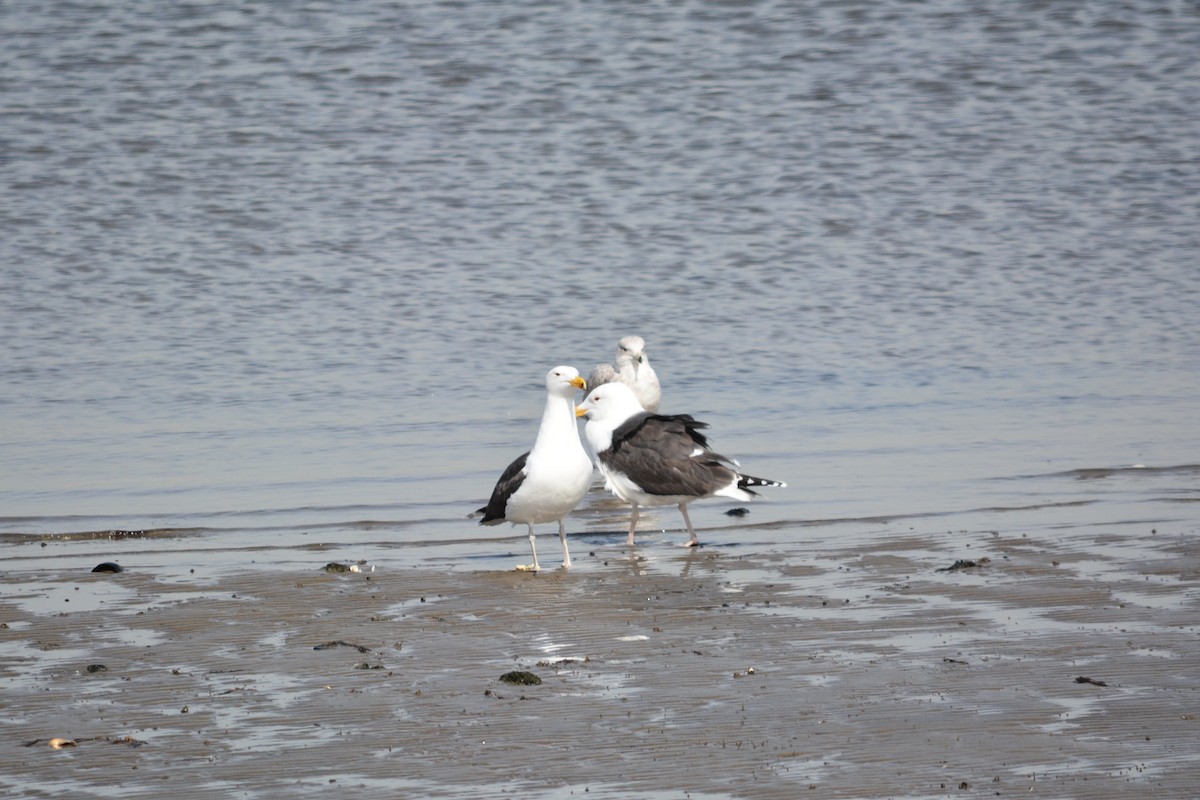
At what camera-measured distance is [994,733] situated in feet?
18.9

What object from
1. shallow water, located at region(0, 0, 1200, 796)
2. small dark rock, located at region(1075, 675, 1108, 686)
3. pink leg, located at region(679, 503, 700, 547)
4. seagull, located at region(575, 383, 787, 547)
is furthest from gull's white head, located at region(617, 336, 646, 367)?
small dark rock, located at region(1075, 675, 1108, 686)

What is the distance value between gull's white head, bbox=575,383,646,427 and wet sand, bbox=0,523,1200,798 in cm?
167

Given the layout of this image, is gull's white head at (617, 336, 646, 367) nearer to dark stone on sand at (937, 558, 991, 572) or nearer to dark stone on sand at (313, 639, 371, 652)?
dark stone on sand at (937, 558, 991, 572)

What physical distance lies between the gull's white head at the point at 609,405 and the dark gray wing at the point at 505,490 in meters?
1.31

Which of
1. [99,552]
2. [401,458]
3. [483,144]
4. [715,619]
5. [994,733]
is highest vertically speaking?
[994,733]

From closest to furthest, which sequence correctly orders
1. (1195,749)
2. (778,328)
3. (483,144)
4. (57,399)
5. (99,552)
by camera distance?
(1195,749), (99,552), (57,399), (778,328), (483,144)

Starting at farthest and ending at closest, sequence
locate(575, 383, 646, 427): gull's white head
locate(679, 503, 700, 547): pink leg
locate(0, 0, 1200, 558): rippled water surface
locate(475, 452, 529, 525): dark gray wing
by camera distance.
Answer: locate(0, 0, 1200, 558): rippled water surface
locate(575, 383, 646, 427): gull's white head
locate(679, 503, 700, 547): pink leg
locate(475, 452, 529, 525): dark gray wing

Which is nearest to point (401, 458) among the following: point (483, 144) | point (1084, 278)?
point (1084, 278)

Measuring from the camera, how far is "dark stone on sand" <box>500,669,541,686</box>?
21.3 ft

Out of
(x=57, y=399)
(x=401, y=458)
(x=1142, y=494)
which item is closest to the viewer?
(x=1142, y=494)

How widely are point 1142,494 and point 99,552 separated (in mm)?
6180

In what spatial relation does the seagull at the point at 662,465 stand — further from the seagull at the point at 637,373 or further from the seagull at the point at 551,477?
the seagull at the point at 637,373

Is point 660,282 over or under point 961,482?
under

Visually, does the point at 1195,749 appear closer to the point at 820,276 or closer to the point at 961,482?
the point at 961,482
